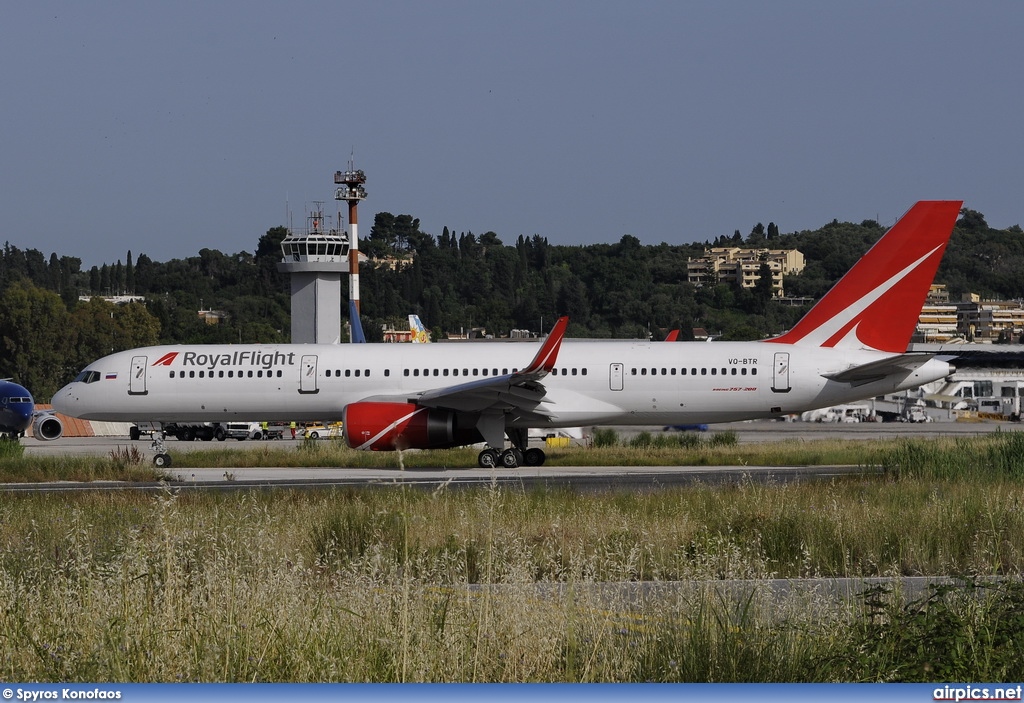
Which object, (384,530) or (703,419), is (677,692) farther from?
(703,419)

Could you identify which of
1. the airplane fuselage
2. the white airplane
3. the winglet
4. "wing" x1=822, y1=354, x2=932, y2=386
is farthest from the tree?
"wing" x1=822, y1=354, x2=932, y2=386

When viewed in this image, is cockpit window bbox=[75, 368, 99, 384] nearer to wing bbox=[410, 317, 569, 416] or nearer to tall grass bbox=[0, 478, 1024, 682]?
wing bbox=[410, 317, 569, 416]

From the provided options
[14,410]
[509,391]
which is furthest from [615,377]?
[14,410]

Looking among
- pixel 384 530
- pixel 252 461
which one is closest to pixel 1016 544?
pixel 384 530

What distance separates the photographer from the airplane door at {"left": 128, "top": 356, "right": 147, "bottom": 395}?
1253 inches

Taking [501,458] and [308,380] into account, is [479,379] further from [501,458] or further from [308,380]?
[308,380]

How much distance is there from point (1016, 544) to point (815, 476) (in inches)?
468

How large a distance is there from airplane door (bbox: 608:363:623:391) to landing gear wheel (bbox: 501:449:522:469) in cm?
292

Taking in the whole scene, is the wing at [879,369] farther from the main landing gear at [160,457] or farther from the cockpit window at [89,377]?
the cockpit window at [89,377]

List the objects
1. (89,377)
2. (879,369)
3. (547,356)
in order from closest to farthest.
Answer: (547,356)
(879,369)
(89,377)

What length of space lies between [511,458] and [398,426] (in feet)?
9.41

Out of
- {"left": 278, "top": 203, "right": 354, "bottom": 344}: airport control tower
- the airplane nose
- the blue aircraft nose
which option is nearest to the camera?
the airplane nose

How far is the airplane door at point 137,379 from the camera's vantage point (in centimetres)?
3183

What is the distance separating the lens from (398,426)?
28.5 m
